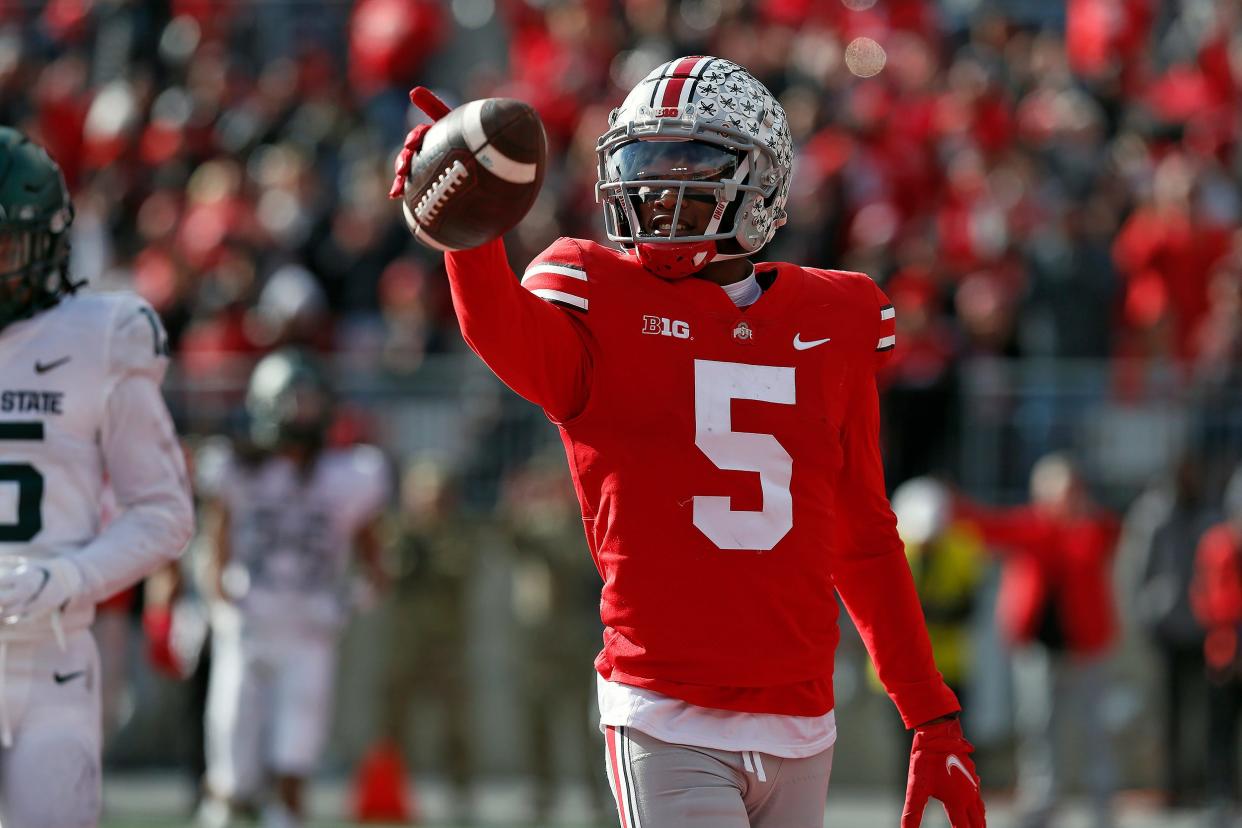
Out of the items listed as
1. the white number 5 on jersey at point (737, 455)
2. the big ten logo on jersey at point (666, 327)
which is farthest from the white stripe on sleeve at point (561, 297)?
the white number 5 on jersey at point (737, 455)

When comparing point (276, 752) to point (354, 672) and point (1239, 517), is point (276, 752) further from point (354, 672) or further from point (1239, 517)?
point (1239, 517)

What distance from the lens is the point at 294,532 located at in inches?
335

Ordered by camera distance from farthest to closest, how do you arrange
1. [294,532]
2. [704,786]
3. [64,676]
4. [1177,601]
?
[1177,601] → [294,532] → [64,676] → [704,786]

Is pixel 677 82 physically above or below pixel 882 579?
above

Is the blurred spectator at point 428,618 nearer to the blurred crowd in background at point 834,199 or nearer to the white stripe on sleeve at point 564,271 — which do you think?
the blurred crowd in background at point 834,199

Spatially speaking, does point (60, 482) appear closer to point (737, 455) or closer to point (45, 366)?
point (45, 366)

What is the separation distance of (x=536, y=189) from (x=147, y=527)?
1.49 m

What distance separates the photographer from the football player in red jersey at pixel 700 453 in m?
3.64

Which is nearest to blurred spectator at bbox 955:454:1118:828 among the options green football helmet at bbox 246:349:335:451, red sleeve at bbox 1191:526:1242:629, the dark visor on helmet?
red sleeve at bbox 1191:526:1242:629

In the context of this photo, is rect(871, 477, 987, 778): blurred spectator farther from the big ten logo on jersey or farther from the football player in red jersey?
the big ten logo on jersey

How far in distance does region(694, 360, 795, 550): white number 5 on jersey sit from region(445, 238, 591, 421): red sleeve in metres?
0.22

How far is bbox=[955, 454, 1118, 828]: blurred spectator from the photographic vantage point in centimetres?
970

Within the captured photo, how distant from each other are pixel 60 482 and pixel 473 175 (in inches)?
61.8

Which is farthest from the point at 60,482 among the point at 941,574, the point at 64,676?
the point at 941,574
